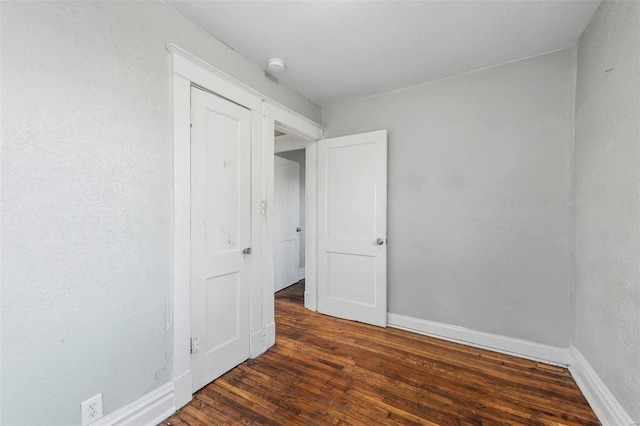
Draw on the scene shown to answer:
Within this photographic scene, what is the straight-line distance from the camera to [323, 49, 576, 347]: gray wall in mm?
2180

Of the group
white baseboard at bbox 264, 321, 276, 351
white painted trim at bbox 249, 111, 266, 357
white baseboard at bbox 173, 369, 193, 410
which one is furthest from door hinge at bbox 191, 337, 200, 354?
white baseboard at bbox 264, 321, 276, 351

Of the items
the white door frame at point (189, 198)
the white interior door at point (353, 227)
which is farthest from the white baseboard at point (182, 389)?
the white interior door at point (353, 227)

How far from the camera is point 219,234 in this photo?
1988mm

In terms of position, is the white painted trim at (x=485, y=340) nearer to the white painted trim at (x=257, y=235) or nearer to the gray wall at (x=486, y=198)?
the gray wall at (x=486, y=198)

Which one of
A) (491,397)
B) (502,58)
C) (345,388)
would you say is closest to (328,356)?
(345,388)

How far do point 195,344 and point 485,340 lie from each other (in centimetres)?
244

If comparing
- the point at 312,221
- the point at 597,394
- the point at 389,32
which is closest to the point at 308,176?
the point at 312,221

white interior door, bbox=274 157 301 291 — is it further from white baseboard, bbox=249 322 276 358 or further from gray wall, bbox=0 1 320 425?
gray wall, bbox=0 1 320 425

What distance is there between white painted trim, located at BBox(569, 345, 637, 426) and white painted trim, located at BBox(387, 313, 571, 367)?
13 cm

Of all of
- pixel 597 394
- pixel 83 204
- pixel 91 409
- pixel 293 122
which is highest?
pixel 293 122

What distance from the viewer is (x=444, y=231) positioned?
2641 millimetres

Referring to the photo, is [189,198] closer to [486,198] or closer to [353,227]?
[353,227]

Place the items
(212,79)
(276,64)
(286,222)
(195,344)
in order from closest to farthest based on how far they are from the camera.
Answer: (195,344)
(212,79)
(276,64)
(286,222)

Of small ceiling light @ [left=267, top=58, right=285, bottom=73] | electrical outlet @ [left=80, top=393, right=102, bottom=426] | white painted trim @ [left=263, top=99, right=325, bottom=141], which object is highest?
small ceiling light @ [left=267, top=58, right=285, bottom=73]
